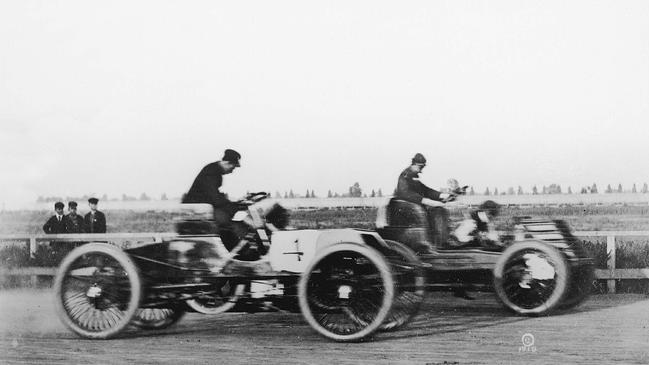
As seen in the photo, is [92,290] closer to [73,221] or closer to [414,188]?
[73,221]

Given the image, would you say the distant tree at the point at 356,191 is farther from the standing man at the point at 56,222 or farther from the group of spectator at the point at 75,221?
the standing man at the point at 56,222

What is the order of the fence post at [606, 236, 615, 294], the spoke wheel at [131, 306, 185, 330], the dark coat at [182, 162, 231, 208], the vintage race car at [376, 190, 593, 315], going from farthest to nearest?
the fence post at [606, 236, 615, 294] < the spoke wheel at [131, 306, 185, 330] < the vintage race car at [376, 190, 593, 315] < the dark coat at [182, 162, 231, 208]

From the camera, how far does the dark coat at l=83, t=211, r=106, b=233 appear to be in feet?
13.2

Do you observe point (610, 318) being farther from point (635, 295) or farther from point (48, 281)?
point (48, 281)

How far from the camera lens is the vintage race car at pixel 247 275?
3.86 meters

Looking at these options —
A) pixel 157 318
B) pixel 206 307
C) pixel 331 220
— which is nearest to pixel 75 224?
pixel 157 318

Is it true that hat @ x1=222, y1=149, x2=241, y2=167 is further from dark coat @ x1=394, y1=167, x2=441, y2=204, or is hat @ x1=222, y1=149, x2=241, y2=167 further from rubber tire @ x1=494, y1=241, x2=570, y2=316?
rubber tire @ x1=494, y1=241, x2=570, y2=316

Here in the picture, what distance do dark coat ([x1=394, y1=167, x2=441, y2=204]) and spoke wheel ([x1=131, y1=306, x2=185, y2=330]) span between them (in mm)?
1396

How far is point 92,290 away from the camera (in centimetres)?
398

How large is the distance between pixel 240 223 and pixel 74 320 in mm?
1033

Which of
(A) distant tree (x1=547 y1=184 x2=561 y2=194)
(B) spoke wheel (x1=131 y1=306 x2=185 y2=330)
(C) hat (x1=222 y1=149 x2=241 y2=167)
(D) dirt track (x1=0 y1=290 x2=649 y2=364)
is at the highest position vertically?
(C) hat (x1=222 y1=149 x2=241 y2=167)

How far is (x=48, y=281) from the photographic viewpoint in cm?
413

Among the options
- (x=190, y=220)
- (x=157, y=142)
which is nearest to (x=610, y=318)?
(x=190, y=220)

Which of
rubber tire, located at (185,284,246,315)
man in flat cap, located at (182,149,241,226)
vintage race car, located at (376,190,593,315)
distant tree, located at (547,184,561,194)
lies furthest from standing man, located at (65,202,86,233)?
distant tree, located at (547,184,561,194)
